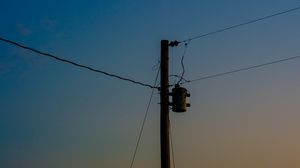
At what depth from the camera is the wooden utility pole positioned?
14.9m

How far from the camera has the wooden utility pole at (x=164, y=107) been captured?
14938 mm

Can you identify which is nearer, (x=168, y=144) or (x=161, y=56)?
(x=168, y=144)

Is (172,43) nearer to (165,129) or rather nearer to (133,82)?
(133,82)

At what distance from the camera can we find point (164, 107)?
1552 centimetres

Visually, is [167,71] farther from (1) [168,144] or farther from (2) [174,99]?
(1) [168,144]

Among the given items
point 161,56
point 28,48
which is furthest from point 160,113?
point 28,48

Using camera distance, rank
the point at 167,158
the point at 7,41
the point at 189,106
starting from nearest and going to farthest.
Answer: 1. the point at 7,41
2. the point at 167,158
3. the point at 189,106

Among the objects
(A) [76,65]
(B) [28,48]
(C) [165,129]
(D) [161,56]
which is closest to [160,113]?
(C) [165,129]

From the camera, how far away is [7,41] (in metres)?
13.1

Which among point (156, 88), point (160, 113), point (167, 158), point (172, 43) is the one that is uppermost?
point (172, 43)

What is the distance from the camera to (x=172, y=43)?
53.9 ft

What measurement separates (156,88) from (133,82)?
2.71 ft

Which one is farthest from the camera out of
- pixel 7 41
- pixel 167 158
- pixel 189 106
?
pixel 189 106

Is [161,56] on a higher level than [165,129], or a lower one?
higher
